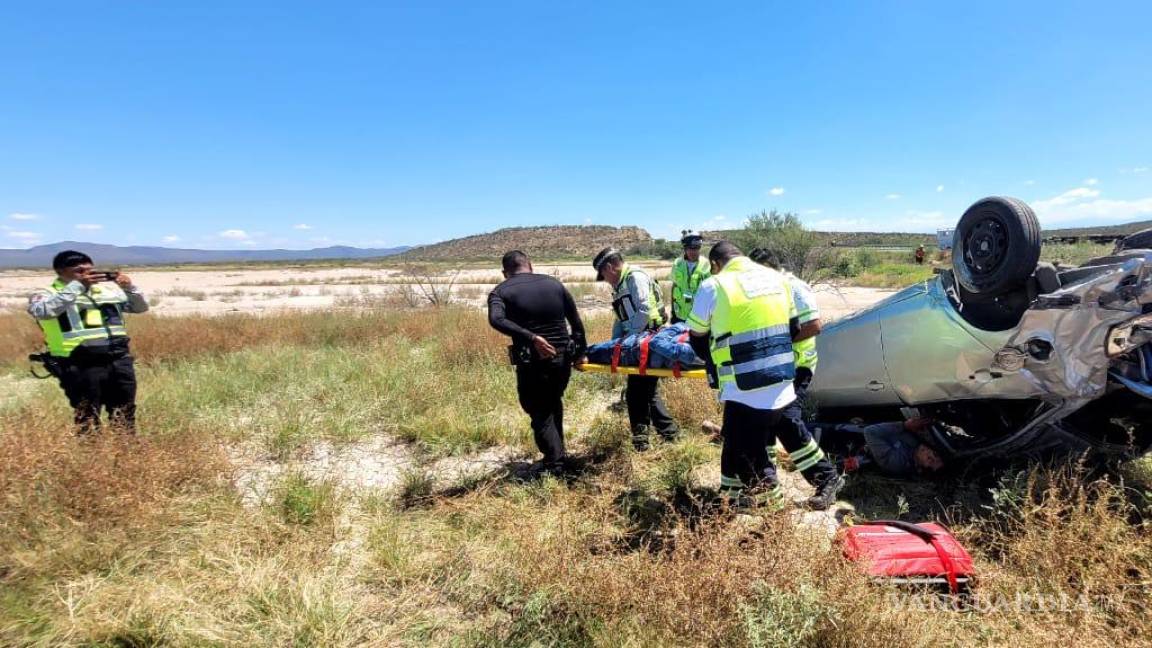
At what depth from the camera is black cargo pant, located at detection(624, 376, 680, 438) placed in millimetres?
4371

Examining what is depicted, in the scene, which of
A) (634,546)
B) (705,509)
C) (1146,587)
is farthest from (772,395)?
(1146,587)

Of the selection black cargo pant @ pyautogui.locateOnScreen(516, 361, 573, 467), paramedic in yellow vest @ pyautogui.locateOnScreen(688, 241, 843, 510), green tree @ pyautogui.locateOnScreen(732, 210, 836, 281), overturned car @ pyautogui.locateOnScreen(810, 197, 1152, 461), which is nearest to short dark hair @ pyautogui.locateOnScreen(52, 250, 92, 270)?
black cargo pant @ pyautogui.locateOnScreen(516, 361, 573, 467)

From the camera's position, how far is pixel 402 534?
3105 millimetres

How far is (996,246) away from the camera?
3047mm

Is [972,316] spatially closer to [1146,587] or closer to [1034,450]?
[1034,450]

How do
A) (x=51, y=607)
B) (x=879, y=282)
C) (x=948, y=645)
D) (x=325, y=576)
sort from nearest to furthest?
1. (x=948, y=645)
2. (x=51, y=607)
3. (x=325, y=576)
4. (x=879, y=282)

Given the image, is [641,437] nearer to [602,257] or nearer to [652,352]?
[652,352]

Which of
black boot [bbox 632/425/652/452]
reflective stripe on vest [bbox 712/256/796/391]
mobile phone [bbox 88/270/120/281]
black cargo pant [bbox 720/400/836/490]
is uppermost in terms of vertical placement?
mobile phone [bbox 88/270/120/281]

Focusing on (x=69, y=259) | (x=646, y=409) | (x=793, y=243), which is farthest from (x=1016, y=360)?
(x=793, y=243)

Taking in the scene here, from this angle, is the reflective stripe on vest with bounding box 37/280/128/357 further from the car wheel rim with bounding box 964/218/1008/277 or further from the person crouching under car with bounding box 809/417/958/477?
the car wheel rim with bounding box 964/218/1008/277

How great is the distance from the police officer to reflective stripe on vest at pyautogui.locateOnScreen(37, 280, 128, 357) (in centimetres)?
307

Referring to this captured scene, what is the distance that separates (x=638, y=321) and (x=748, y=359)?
1810mm

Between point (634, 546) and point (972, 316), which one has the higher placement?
point (972, 316)

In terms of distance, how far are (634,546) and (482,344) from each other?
4.85m
